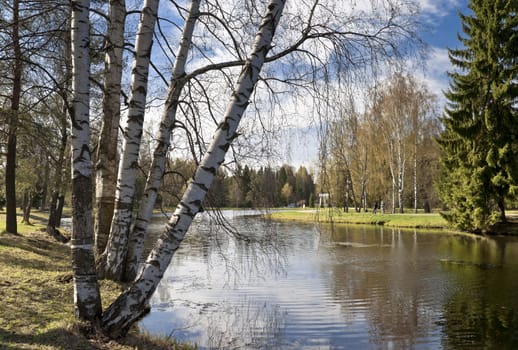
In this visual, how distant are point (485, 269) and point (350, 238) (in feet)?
31.5

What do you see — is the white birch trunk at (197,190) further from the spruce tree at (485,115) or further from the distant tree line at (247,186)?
the spruce tree at (485,115)

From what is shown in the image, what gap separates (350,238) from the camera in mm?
22203

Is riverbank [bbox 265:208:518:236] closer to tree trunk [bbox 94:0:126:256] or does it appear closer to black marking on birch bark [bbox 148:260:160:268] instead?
tree trunk [bbox 94:0:126:256]

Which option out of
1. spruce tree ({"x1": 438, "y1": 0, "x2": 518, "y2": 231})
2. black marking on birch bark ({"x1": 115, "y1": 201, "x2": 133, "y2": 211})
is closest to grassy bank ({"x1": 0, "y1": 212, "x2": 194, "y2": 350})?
black marking on birch bark ({"x1": 115, "y1": 201, "x2": 133, "y2": 211})

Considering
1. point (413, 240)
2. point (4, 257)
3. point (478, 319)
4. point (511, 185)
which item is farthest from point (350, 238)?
point (4, 257)

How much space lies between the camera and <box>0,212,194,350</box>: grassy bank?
395 centimetres

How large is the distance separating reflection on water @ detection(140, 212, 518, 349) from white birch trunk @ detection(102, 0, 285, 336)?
1.94 metres

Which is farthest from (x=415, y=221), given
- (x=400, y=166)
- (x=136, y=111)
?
(x=136, y=111)

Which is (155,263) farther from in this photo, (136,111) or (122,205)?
(136,111)

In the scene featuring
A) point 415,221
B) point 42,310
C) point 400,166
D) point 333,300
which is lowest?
point 333,300

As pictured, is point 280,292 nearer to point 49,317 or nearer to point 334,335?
point 334,335

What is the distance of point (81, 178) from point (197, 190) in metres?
1.17

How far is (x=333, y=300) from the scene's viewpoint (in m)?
9.31

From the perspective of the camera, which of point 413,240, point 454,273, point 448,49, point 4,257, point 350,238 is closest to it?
point 4,257
